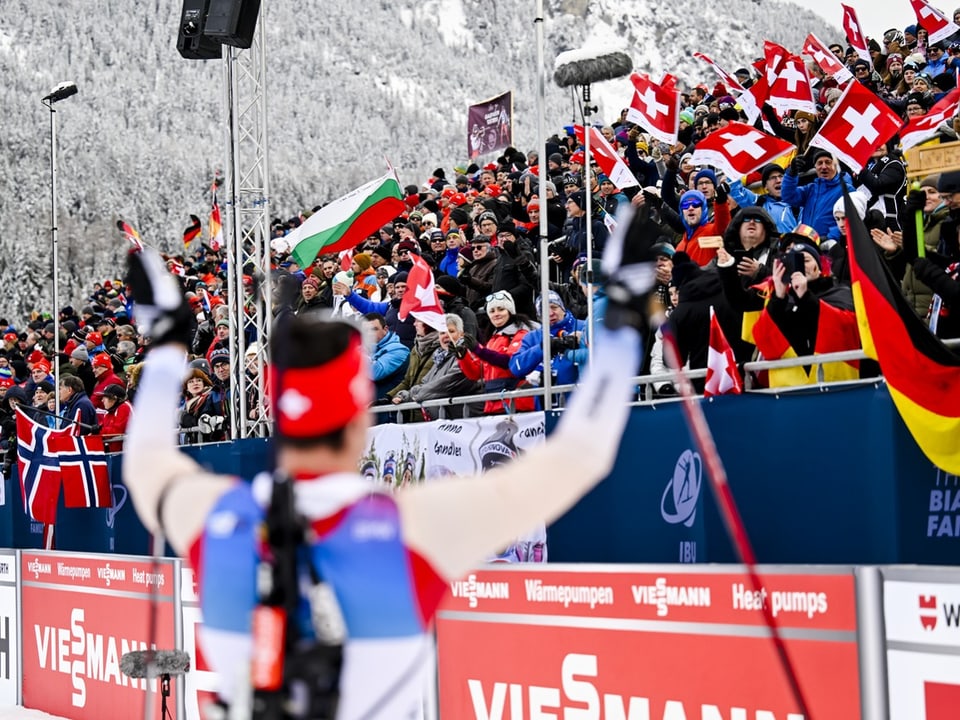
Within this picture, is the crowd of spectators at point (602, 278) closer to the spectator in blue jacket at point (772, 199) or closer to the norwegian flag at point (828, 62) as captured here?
the spectator in blue jacket at point (772, 199)

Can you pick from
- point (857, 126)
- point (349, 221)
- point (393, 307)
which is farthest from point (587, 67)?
point (349, 221)

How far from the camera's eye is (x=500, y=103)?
20.7m

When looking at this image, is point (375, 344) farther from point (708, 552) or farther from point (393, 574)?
point (393, 574)

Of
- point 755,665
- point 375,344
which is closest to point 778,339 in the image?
point 755,665

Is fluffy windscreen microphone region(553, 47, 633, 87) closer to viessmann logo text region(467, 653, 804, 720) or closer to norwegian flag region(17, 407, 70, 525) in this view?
viessmann logo text region(467, 653, 804, 720)

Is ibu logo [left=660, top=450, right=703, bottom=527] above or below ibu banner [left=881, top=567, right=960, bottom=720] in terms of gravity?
above

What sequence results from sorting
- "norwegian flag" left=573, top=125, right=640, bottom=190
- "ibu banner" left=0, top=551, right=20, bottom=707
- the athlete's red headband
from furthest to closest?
"norwegian flag" left=573, top=125, right=640, bottom=190, "ibu banner" left=0, top=551, right=20, bottom=707, the athlete's red headband

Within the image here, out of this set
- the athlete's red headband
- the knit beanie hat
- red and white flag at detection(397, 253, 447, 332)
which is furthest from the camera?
the knit beanie hat

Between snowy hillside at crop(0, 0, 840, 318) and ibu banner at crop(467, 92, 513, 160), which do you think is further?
snowy hillside at crop(0, 0, 840, 318)

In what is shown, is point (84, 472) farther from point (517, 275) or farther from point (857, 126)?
point (857, 126)

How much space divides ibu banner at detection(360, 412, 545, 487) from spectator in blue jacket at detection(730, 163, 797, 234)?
287cm

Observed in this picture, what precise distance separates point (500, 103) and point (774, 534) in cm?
1336

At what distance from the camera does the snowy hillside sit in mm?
50625

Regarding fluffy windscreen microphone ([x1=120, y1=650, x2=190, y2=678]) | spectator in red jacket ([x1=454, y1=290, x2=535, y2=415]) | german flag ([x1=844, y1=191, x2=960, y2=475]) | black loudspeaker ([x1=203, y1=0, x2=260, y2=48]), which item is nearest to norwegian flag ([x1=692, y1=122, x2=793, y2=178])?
spectator in red jacket ([x1=454, y1=290, x2=535, y2=415])
